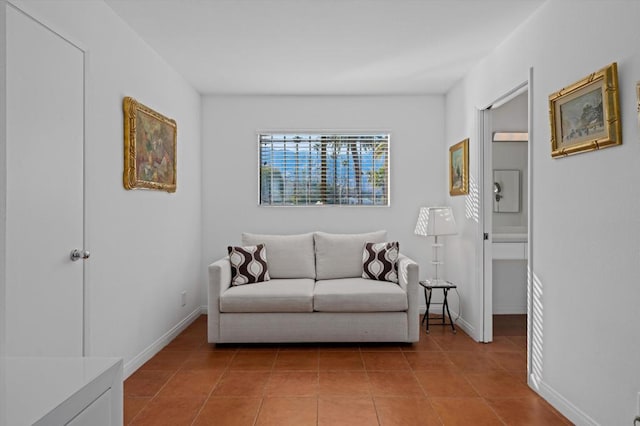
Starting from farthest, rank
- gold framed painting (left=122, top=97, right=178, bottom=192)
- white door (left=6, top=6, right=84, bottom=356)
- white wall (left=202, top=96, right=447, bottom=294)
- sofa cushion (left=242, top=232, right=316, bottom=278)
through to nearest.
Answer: white wall (left=202, top=96, right=447, bottom=294) → sofa cushion (left=242, top=232, right=316, bottom=278) → gold framed painting (left=122, top=97, right=178, bottom=192) → white door (left=6, top=6, right=84, bottom=356)

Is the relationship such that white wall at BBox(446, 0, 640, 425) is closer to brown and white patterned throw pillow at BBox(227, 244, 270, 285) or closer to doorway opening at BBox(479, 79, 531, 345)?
doorway opening at BBox(479, 79, 531, 345)

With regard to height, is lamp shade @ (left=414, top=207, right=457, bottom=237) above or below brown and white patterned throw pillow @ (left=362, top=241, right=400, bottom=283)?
above

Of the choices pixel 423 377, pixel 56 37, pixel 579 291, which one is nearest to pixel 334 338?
pixel 423 377

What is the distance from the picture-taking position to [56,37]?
7.75 feet

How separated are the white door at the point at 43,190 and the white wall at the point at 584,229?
2.83 m

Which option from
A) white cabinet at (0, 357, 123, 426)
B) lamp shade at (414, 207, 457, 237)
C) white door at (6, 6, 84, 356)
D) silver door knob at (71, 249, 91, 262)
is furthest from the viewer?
lamp shade at (414, 207, 457, 237)

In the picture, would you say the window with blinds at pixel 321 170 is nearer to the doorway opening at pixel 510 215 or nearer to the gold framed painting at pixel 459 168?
the gold framed painting at pixel 459 168

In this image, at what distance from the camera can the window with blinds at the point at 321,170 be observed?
5.20 meters

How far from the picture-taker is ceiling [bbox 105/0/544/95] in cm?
292

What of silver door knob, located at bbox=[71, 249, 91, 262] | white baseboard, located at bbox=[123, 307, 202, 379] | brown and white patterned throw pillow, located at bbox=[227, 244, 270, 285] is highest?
silver door knob, located at bbox=[71, 249, 91, 262]

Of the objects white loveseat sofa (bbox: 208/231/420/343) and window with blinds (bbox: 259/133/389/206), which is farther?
window with blinds (bbox: 259/133/389/206)

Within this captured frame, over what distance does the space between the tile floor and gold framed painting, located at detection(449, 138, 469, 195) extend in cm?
148

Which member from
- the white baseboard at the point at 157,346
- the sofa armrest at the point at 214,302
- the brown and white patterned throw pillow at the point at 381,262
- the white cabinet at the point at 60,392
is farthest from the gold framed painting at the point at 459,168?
the white cabinet at the point at 60,392

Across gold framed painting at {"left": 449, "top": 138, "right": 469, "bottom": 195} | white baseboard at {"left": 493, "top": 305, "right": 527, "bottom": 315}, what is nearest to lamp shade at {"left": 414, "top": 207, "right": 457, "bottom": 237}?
gold framed painting at {"left": 449, "top": 138, "right": 469, "bottom": 195}
